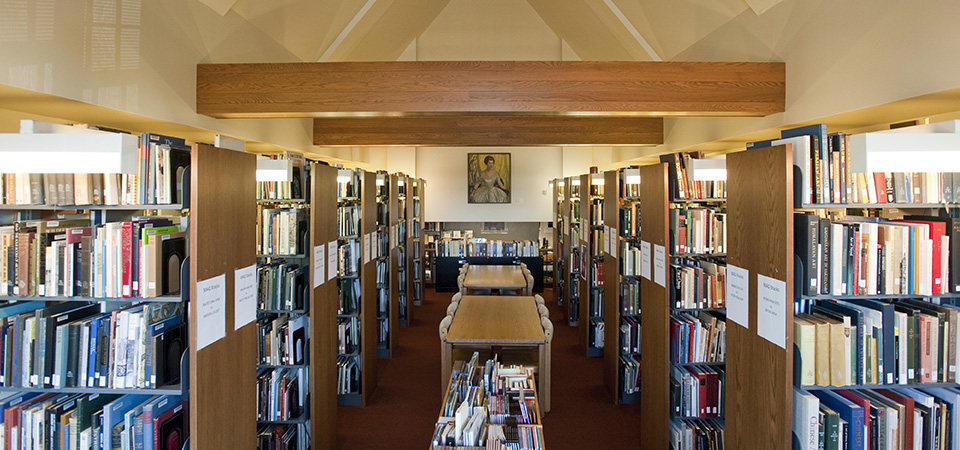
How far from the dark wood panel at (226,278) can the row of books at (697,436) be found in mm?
2812

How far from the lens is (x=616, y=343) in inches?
202

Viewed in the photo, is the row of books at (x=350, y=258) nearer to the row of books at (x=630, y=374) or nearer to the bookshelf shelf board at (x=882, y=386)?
the row of books at (x=630, y=374)

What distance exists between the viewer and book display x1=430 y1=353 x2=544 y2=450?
2695 mm

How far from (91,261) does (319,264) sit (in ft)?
5.32

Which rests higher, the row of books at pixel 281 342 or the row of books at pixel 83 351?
the row of books at pixel 83 351

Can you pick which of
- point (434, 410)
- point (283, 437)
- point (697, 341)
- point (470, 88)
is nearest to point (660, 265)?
point (697, 341)

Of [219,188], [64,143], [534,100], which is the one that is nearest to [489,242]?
[534,100]

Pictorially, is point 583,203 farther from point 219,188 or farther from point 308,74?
point 219,188

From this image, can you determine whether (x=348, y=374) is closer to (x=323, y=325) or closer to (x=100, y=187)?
(x=323, y=325)

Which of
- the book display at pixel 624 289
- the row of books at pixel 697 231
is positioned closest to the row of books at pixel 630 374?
the book display at pixel 624 289

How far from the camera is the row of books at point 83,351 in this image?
8.04 ft

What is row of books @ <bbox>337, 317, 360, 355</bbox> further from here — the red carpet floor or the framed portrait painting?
the framed portrait painting

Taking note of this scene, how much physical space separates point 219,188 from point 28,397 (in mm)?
1370

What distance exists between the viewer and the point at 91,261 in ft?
8.08
